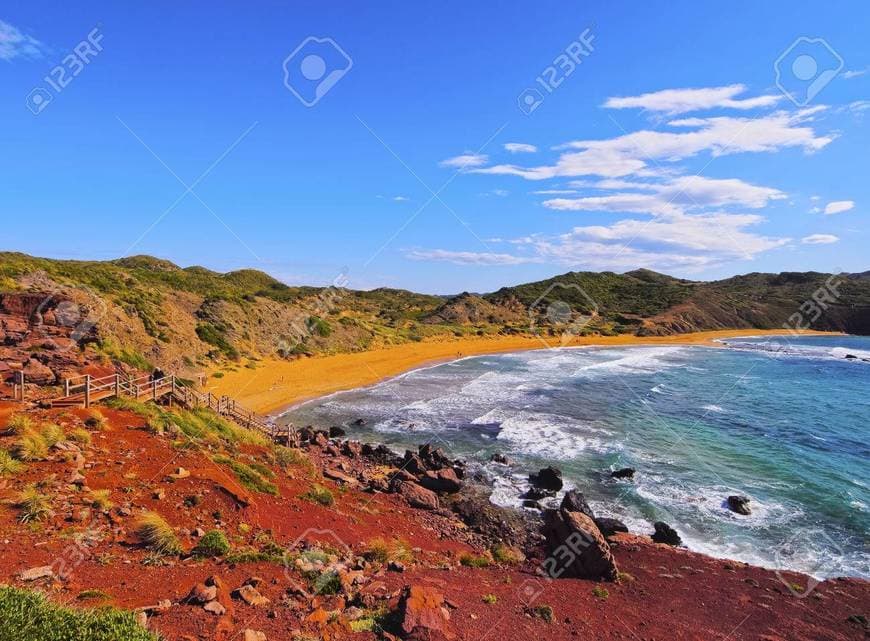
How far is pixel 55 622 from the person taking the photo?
6.07m

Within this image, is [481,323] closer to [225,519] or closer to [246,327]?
[246,327]

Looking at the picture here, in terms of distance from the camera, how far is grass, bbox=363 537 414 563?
12.7 m

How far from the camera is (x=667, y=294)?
462 feet

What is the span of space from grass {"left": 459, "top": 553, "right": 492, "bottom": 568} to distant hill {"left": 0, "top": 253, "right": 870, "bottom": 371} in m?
23.8

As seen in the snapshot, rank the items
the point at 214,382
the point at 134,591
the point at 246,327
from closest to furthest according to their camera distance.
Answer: the point at 134,591, the point at 214,382, the point at 246,327

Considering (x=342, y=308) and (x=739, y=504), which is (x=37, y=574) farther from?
(x=342, y=308)

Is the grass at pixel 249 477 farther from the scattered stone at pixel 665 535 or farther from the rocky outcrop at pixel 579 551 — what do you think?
the scattered stone at pixel 665 535

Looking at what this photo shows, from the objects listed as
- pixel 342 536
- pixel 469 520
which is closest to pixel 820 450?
pixel 469 520

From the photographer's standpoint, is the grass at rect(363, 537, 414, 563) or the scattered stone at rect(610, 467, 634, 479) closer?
the grass at rect(363, 537, 414, 563)

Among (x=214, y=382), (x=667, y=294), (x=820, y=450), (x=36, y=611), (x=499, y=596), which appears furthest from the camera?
(x=667, y=294)

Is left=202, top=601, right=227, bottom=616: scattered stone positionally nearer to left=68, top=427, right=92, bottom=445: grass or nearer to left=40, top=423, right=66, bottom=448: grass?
left=40, top=423, right=66, bottom=448: grass

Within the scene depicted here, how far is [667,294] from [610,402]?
4603 inches

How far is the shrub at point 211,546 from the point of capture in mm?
10492

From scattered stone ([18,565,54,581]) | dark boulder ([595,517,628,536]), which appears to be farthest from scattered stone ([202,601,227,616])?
dark boulder ([595,517,628,536])
